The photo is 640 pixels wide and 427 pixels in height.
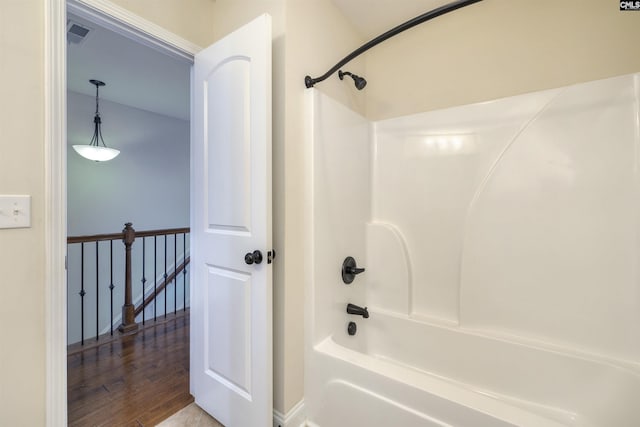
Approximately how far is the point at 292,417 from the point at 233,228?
1.01 metres

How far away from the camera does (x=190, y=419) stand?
4.90ft

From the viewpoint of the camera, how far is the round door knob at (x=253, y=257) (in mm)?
1232

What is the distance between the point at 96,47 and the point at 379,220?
2.74 meters

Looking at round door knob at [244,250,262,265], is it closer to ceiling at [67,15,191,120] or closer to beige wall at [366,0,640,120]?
beige wall at [366,0,640,120]

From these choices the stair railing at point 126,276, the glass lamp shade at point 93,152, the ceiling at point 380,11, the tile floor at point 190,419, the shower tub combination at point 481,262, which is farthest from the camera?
the glass lamp shade at point 93,152

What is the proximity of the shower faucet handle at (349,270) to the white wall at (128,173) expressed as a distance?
135 inches

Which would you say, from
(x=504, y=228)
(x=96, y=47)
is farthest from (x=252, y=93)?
(x=96, y=47)

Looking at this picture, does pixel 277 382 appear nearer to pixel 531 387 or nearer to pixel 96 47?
pixel 531 387

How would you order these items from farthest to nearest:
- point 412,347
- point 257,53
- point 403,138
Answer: point 403,138
point 412,347
point 257,53

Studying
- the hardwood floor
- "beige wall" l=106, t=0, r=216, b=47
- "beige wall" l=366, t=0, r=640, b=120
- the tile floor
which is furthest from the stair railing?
"beige wall" l=366, t=0, r=640, b=120

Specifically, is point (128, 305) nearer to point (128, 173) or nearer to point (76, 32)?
point (128, 173)
